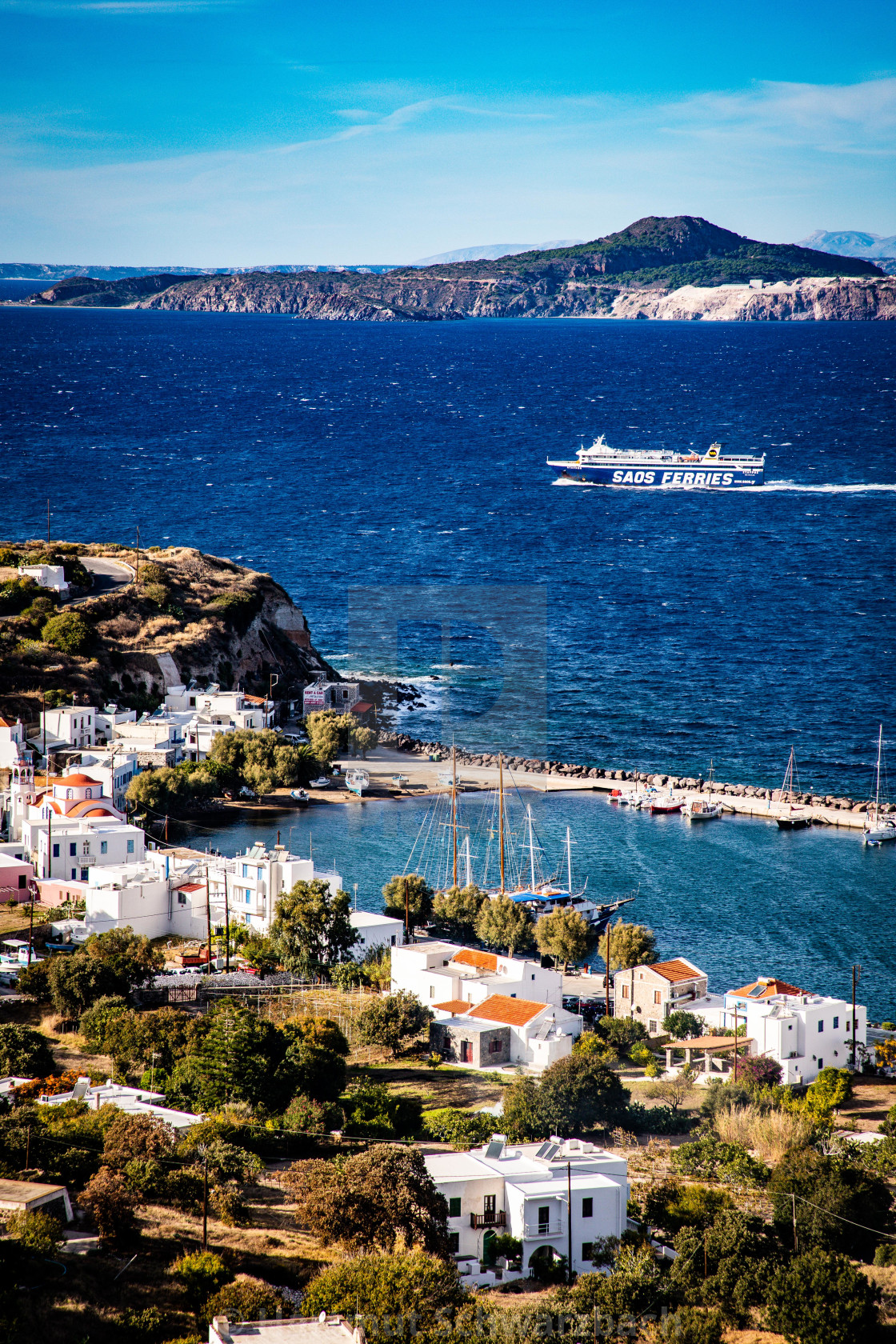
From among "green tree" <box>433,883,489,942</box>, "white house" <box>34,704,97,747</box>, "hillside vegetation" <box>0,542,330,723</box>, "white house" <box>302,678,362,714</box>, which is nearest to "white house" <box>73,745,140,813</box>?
"white house" <box>34,704,97,747</box>

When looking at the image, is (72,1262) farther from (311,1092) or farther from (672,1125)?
(672,1125)

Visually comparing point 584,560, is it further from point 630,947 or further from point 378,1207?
point 378,1207

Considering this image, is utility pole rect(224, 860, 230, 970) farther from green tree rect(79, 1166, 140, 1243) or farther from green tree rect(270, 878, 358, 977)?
green tree rect(79, 1166, 140, 1243)

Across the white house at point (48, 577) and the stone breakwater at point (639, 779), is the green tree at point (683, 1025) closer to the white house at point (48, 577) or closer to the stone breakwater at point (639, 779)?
→ the stone breakwater at point (639, 779)

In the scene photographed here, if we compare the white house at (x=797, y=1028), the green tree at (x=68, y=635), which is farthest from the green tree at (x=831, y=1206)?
the green tree at (x=68, y=635)

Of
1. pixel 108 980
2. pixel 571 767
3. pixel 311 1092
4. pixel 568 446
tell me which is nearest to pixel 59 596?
pixel 571 767

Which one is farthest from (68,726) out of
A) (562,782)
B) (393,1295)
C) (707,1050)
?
(393,1295)
